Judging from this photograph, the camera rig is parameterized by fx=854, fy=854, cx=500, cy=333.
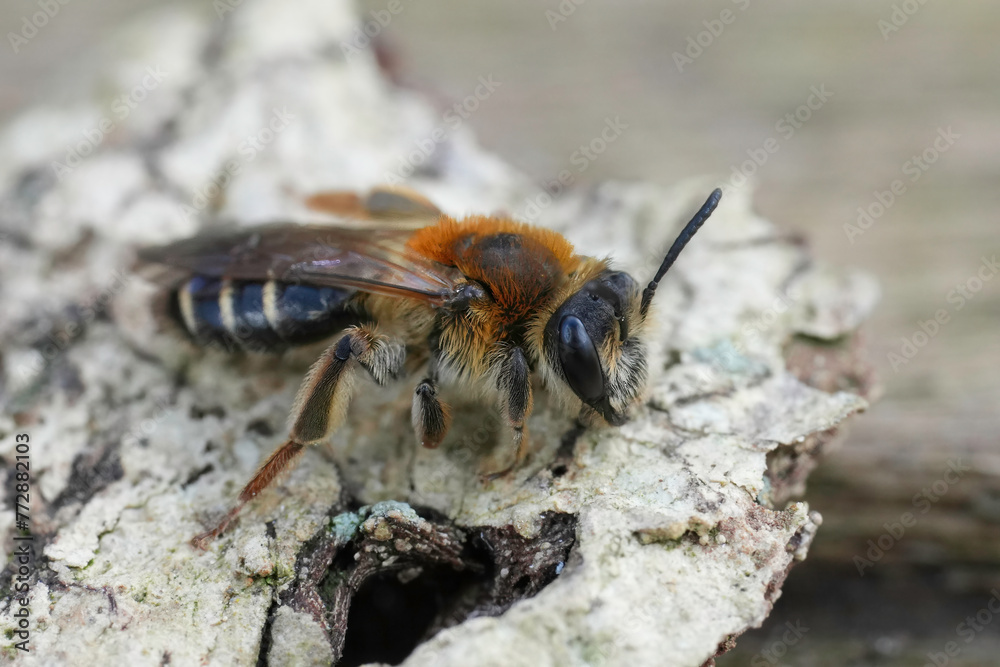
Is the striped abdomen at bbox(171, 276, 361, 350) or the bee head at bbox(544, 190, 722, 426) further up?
the bee head at bbox(544, 190, 722, 426)

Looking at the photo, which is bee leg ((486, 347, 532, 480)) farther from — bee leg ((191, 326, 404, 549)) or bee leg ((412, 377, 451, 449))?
bee leg ((191, 326, 404, 549))

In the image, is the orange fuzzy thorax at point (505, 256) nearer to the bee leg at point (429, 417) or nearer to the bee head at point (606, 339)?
the bee head at point (606, 339)

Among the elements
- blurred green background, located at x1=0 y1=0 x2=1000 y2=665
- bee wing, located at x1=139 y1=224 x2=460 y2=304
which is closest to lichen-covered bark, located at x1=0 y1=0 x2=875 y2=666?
bee wing, located at x1=139 y1=224 x2=460 y2=304

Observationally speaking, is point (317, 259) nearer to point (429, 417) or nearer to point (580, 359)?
point (429, 417)

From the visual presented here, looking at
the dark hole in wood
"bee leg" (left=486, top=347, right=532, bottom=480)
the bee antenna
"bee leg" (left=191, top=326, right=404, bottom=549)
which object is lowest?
the dark hole in wood

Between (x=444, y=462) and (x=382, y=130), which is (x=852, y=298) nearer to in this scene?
(x=444, y=462)

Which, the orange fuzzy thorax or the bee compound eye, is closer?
the bee compound eye

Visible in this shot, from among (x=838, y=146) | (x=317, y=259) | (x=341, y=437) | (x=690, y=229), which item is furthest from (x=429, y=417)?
(x=838, y=146)
